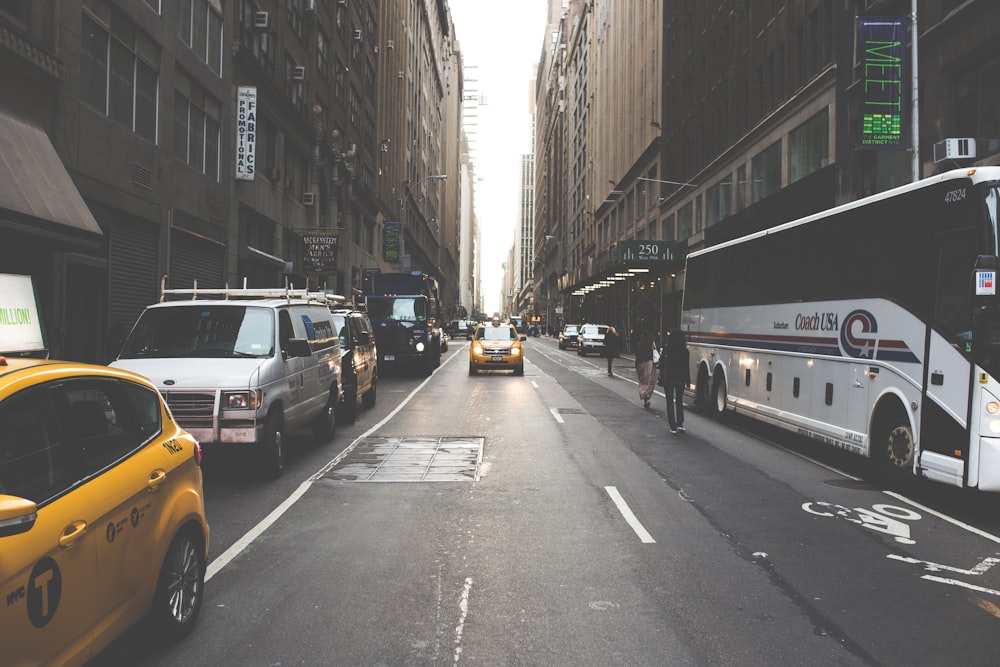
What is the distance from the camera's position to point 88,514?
11.9 feet

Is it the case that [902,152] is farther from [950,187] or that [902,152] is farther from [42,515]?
[42,515]

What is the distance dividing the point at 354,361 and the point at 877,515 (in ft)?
34.0

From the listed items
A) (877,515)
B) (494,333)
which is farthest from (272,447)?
(494,333)

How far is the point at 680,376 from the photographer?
1412cm

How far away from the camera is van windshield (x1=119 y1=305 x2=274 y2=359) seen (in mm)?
9703

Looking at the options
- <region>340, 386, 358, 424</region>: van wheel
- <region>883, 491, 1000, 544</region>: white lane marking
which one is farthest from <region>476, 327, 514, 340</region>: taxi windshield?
<region>883, 491, 1000, 544</region>: white lane marking

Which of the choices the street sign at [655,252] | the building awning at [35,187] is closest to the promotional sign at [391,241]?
the street sign at [655,252]

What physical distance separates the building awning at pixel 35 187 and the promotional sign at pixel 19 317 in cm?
581

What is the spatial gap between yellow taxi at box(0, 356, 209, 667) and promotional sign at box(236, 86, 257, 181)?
2215cm

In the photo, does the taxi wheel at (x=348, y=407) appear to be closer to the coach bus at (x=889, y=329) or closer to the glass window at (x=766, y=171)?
the coach bus at (x=889, y=329)

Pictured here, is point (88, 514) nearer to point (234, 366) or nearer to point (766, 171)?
point (234, 366)

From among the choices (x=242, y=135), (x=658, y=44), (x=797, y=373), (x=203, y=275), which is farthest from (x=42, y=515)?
(x=658, y=44)

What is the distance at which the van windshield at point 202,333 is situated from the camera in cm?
970

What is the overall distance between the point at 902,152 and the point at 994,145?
529 centimetres
